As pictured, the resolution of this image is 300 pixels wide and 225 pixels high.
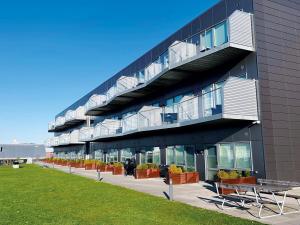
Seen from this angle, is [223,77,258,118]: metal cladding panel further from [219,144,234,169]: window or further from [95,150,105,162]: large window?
[95,150,105,162]: large window

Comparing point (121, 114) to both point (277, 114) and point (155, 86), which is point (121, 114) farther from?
point (277, 114)

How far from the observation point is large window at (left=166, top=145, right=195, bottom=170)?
69.8 feet

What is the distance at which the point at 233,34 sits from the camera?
15828 mm

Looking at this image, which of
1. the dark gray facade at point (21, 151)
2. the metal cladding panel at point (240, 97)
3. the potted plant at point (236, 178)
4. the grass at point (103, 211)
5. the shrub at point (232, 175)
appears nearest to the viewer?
the grass at point (103, 211)

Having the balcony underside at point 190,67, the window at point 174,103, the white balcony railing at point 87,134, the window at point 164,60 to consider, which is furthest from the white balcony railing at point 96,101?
the window at point 174,103

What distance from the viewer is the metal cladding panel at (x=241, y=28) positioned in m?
15.8

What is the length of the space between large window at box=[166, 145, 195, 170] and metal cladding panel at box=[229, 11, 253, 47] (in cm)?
813

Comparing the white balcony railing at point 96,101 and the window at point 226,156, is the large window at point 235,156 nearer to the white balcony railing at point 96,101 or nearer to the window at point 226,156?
the window at point 226,156

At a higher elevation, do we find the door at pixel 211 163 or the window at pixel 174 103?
the window at pixel 174 103

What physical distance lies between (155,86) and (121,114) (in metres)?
11.0

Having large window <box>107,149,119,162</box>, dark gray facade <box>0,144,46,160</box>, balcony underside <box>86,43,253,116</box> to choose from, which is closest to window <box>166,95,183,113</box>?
balcony underside <box>86,43,253,116</box>

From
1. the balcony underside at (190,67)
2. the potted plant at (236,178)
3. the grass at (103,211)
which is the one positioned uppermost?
the balcony underside at (190,67)

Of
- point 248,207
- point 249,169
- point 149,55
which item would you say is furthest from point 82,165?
point 248,207

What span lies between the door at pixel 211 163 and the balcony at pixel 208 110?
2.38m
